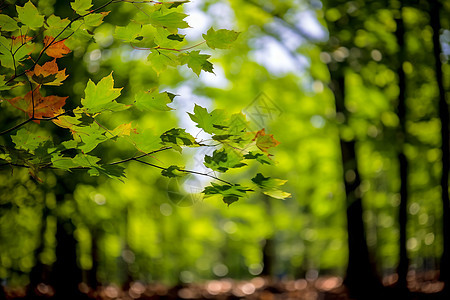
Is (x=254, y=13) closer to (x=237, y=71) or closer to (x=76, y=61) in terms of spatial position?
(x=237, y=71)

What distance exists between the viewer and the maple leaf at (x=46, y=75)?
130 cm

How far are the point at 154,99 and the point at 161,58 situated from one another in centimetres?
20

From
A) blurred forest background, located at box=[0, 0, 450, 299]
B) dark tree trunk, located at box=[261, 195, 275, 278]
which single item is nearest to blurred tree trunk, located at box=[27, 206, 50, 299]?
blurred forest background, located at box=[0, 0, 450, 299]

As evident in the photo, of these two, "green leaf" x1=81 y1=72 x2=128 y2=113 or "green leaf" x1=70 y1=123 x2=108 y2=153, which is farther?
"green leaf" x1=70 y1=123 x2=108 y2=153

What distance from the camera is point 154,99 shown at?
53.1 inches

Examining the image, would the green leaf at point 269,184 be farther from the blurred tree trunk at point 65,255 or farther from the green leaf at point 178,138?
the blurred tree trunk at point 65,255

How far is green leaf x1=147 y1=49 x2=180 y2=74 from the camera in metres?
1.46

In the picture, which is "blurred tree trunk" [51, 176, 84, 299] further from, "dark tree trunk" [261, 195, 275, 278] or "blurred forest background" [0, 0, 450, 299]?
"dark tree trunk" [261, 195, 275, 278]

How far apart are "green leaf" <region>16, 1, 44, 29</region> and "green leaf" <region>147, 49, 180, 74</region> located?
0.36m

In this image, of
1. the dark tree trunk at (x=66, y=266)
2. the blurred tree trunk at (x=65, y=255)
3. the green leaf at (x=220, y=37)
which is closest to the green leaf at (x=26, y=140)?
the green leaf at (x=220, y=37)

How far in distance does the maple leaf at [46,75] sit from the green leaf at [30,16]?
120 mm

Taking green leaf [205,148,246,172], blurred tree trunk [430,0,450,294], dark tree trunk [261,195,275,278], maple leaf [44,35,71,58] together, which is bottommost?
dark tree trunk [261,195,275,278]

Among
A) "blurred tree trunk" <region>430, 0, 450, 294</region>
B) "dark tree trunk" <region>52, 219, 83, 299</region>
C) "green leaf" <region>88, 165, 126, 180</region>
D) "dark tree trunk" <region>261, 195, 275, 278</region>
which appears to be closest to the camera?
"green leaf" <region>88, 165, 126, 180</region>

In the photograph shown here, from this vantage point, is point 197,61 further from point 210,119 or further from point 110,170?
point 110,170
